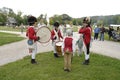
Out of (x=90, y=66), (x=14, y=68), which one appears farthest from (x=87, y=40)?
(x=14, y=68)

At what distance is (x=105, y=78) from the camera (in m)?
9.70

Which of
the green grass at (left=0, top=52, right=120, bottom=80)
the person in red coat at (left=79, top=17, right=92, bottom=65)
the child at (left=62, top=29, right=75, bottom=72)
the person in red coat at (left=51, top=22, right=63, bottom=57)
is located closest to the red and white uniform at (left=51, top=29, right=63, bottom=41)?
the person in red coat at (left=51, top=22, right=63, bottom=57)

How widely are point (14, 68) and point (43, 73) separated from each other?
5.19 feet

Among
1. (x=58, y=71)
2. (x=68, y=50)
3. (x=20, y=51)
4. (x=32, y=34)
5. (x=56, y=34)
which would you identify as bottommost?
(x=20, y=51)

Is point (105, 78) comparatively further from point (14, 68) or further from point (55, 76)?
point (14, 68)

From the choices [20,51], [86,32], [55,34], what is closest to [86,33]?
[86,32]

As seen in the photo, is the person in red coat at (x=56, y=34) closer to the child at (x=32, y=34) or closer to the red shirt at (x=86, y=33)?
the child at (x=32, y=34)

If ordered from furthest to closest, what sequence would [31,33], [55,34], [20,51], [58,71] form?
[20,51], [55,34], [31,33], [58,71]

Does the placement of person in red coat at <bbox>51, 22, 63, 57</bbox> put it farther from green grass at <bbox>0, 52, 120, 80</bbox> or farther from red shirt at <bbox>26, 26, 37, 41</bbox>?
red shirt at <bbox>26, 26, 37, 41</bbox>

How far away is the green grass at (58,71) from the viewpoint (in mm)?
9812

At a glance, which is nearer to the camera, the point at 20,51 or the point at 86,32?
the point at 86,32

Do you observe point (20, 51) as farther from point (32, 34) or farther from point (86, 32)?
point (86, 32)

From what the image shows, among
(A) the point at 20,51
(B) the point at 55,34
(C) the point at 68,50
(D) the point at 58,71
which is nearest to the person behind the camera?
(D) the point at 58,71

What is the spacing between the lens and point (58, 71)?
1073 cm
